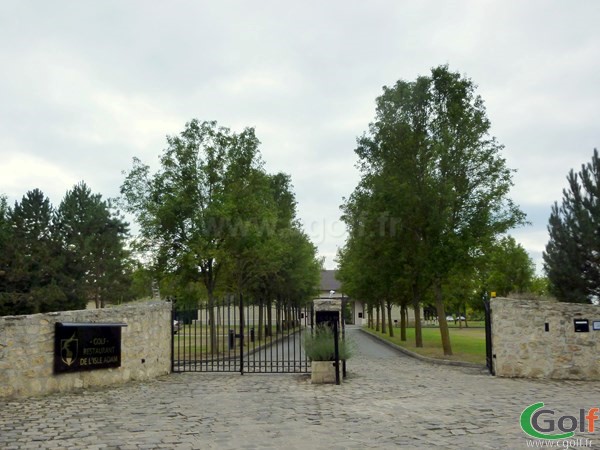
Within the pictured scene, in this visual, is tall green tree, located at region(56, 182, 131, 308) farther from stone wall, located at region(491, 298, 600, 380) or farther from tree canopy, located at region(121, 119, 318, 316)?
stone wall, located at region(491, 298, 600, 380)

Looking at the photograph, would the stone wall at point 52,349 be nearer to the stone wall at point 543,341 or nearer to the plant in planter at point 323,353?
the plant in planter at point 323,353

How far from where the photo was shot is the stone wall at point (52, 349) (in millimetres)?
11625

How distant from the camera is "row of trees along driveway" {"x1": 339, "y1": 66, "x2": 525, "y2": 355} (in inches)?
838

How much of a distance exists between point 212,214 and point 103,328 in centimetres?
869

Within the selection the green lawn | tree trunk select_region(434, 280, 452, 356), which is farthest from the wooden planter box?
tree trunk select_region(434, 280, 452, 356)

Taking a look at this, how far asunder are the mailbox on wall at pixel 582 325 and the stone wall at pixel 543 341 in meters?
0.06

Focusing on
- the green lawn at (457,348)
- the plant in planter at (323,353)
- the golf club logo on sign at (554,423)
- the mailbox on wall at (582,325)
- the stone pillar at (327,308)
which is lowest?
the green lawn at (457,348)

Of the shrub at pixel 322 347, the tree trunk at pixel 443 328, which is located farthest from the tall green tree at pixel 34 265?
the shrub at pixel 322 347

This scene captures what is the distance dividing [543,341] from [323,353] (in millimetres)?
6246

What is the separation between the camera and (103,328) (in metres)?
14.0

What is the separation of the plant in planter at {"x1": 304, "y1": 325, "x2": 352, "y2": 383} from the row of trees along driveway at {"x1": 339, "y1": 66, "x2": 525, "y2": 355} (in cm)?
783

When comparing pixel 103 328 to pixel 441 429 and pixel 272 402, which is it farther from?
pixel 441 429

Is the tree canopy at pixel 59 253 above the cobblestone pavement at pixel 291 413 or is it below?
above

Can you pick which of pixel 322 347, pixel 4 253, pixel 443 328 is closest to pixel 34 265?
pixel 4 253
